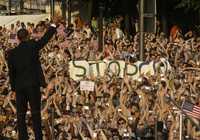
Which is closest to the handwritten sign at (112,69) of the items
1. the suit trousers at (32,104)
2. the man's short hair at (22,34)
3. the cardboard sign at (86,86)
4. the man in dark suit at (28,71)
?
the cardboard sign at (86,86)

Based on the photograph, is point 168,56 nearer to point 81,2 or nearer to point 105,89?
point 105,89

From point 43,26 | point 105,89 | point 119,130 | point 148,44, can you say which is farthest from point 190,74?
point 43,26

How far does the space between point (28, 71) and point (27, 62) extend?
123 mm

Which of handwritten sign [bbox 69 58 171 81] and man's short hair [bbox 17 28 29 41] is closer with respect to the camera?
man's short hair [bbox 17 28 29 41]

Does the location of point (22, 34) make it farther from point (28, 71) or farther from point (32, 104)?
point (32, 104)

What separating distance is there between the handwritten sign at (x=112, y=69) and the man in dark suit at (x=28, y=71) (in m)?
4.95

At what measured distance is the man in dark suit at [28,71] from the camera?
938 cm

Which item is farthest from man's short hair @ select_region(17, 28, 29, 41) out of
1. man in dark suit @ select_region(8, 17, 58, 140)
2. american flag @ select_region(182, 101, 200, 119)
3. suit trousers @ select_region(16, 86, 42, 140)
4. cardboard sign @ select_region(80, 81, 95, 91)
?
cardboard sign @ select_region(80, 81, 95, 91)

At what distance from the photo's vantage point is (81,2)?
1463 inches

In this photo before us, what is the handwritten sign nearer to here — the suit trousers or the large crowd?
the large crowd

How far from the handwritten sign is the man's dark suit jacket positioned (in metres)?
4.99

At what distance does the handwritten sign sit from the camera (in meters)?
14.6

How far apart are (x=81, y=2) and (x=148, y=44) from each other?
18.2 m

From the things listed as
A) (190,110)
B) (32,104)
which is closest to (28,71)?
(32,104)
